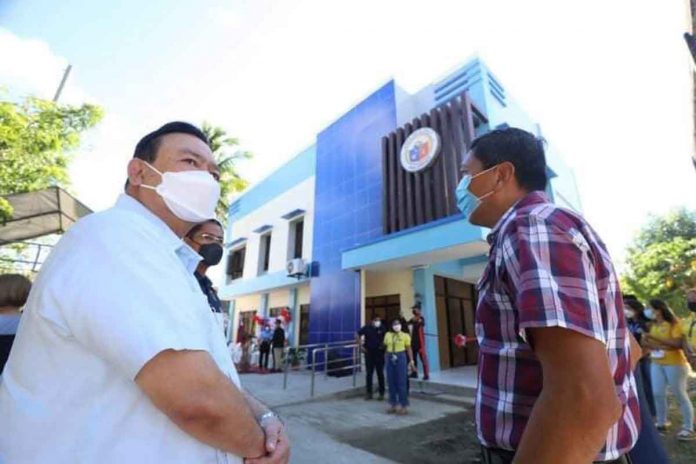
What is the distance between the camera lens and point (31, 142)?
5.68 m

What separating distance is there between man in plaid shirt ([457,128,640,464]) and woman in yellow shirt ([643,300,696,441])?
14.3 feet

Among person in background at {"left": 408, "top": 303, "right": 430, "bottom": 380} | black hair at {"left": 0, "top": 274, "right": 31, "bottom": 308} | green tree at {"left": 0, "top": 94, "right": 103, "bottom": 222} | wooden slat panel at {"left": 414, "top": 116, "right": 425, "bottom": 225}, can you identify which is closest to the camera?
black hair at {"left": 0, "top": 274, "right": 31, "bottom": 308}

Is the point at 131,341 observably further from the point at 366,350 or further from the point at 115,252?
the point at 366,350

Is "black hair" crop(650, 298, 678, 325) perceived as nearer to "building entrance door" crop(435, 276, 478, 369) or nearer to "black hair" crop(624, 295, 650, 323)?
"black hair" crop(624, 295, 650, 323)

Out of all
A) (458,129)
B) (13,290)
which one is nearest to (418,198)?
(458,129)

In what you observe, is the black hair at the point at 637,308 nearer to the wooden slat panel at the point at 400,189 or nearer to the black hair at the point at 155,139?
the wooden slat panel at the point at 400,189

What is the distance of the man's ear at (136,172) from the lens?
1273 mm

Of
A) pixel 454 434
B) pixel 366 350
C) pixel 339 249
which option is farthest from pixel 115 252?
pixel 339 249

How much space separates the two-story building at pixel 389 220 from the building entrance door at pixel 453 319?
3 cm

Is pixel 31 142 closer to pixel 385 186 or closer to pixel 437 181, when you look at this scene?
pixel 385 186

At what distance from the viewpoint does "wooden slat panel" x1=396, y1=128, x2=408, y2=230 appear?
933 cm

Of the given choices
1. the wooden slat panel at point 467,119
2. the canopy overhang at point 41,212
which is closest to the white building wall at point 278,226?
the wooden slat panel at point 467,119

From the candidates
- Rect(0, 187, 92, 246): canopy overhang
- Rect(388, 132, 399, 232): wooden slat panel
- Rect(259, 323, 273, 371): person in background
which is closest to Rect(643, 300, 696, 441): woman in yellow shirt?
Rect(388, 132, 399, 232): wooden slat panel

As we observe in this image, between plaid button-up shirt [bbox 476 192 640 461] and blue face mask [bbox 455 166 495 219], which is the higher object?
blue face mask [bbox 455 166 495 219]
